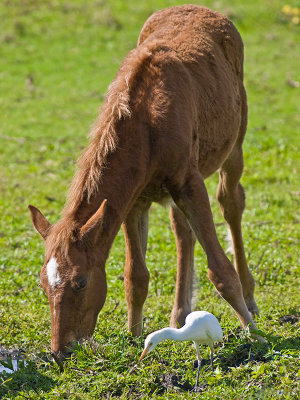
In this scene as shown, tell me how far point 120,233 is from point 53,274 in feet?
13.6

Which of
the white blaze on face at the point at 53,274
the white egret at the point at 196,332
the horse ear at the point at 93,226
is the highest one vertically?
the horse ear at the point at 93,226

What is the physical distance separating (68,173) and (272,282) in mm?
4491

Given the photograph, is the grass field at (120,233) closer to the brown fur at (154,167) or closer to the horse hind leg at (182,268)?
the horse hind leg at (182,268)

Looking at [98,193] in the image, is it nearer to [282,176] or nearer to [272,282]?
[272,282]

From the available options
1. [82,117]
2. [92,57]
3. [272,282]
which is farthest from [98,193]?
[92,57]

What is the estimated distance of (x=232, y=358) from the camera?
564 cm

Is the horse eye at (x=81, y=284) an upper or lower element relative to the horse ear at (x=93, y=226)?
lower

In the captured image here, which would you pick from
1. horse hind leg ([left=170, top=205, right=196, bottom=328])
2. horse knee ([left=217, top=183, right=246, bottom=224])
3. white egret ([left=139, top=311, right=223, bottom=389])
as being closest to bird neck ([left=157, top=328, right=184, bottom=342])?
white egret ([left=139, top=311, right=223, bottom=389])

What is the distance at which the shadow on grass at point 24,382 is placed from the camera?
5.39 meters

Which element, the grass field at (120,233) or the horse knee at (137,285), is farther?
the horse knee at (137,285)

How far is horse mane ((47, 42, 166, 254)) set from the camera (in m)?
5.25

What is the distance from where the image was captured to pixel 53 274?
512 cm

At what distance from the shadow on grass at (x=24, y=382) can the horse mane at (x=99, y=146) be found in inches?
40.3

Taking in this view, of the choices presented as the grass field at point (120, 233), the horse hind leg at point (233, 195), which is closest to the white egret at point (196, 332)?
the grass field at point (120, 233)
